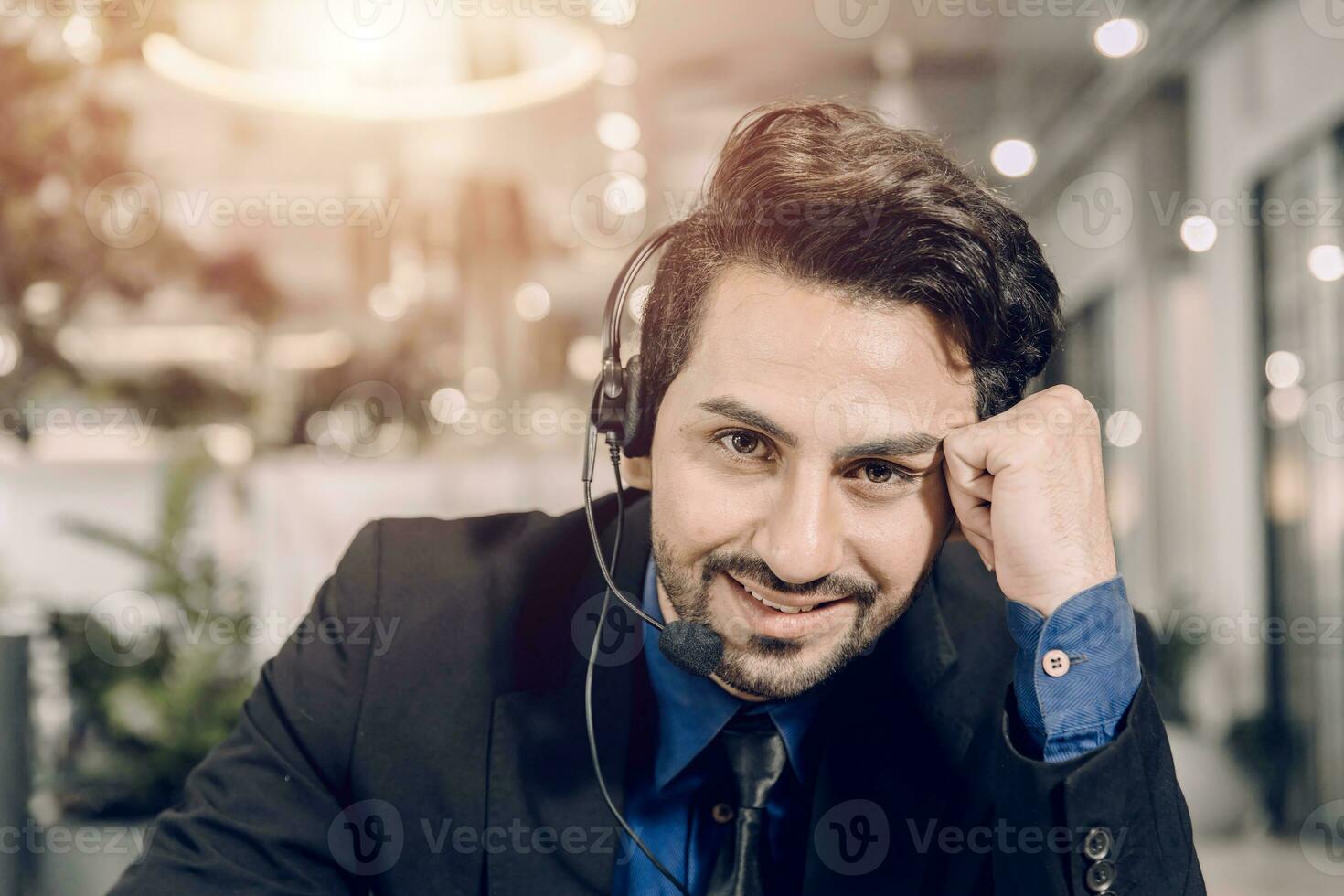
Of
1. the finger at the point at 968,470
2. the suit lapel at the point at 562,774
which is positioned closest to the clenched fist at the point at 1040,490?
A: the finger at the point at 968,470

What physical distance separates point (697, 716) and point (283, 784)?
43cm

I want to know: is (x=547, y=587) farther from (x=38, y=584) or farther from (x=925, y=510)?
(x=38, y=584)

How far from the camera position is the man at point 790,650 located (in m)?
1.02

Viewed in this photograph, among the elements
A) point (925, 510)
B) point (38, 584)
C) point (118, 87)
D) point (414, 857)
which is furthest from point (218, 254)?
point (925, 510)

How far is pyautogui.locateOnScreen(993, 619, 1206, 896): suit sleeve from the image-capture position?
0.96 meters

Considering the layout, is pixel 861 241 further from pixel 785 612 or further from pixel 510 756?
pixel 510 756

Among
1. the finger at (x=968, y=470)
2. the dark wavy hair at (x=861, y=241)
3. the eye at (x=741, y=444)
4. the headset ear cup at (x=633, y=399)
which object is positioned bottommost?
the finger at (x=968, y=470)

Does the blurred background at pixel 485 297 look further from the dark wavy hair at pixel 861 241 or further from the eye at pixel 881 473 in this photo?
the eye at pixel 881 473

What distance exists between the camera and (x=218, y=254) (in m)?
3.00

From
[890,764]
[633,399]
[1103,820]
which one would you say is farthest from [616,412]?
[1103,820]

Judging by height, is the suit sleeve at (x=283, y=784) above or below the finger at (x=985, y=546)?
below

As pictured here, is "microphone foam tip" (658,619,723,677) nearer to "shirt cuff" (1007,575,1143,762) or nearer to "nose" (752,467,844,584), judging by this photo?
"nose" (752,467,844,584)

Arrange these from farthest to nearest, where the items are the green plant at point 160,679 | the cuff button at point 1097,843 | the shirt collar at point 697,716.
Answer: the green plant at point 160,679 → the shirt collar at point 697,716 → the cuff button at point 1097,843

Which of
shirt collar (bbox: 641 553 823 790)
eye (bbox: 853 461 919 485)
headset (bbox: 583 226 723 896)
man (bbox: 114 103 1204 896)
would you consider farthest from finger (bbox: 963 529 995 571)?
headset (bbox: 583 226 723 896)
